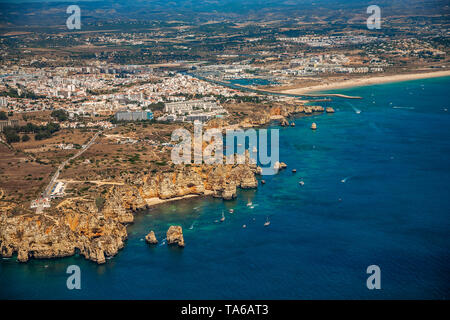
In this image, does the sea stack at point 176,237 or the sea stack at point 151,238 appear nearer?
the sea stack at point 176,237

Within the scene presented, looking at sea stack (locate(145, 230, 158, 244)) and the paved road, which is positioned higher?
the paved road

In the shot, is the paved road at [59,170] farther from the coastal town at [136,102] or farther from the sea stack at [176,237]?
the sea stack at [176,237]

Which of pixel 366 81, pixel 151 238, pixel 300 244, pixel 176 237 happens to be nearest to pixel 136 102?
pixel 366 81

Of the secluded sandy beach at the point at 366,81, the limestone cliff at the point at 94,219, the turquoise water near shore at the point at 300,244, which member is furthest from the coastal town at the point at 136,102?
the turquoise water near shore at the point at 300,244

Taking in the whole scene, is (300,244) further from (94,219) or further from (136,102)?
(136,102)

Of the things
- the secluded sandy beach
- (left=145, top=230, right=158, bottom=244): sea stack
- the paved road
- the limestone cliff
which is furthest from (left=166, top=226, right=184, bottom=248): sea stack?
the secluded sandy beach

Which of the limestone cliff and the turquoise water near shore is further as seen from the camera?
the limestone cliff

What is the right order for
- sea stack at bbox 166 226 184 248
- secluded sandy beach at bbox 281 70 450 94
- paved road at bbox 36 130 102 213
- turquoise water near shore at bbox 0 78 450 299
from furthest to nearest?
secluded sandy beach at bbox 281 70 450 94
paved road at bbox 36 130 102 213
sea stack at bbox 166 226 184 248
turquoise water near shore at bbox 0 78 450 299

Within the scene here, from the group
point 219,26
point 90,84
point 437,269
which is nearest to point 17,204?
point 437,269

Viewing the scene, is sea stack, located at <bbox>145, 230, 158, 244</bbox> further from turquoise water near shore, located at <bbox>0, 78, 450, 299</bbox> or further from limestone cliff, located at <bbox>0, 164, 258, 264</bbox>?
limestone cliff, located at <bbox>0, 164, 258, 264</bbox>
